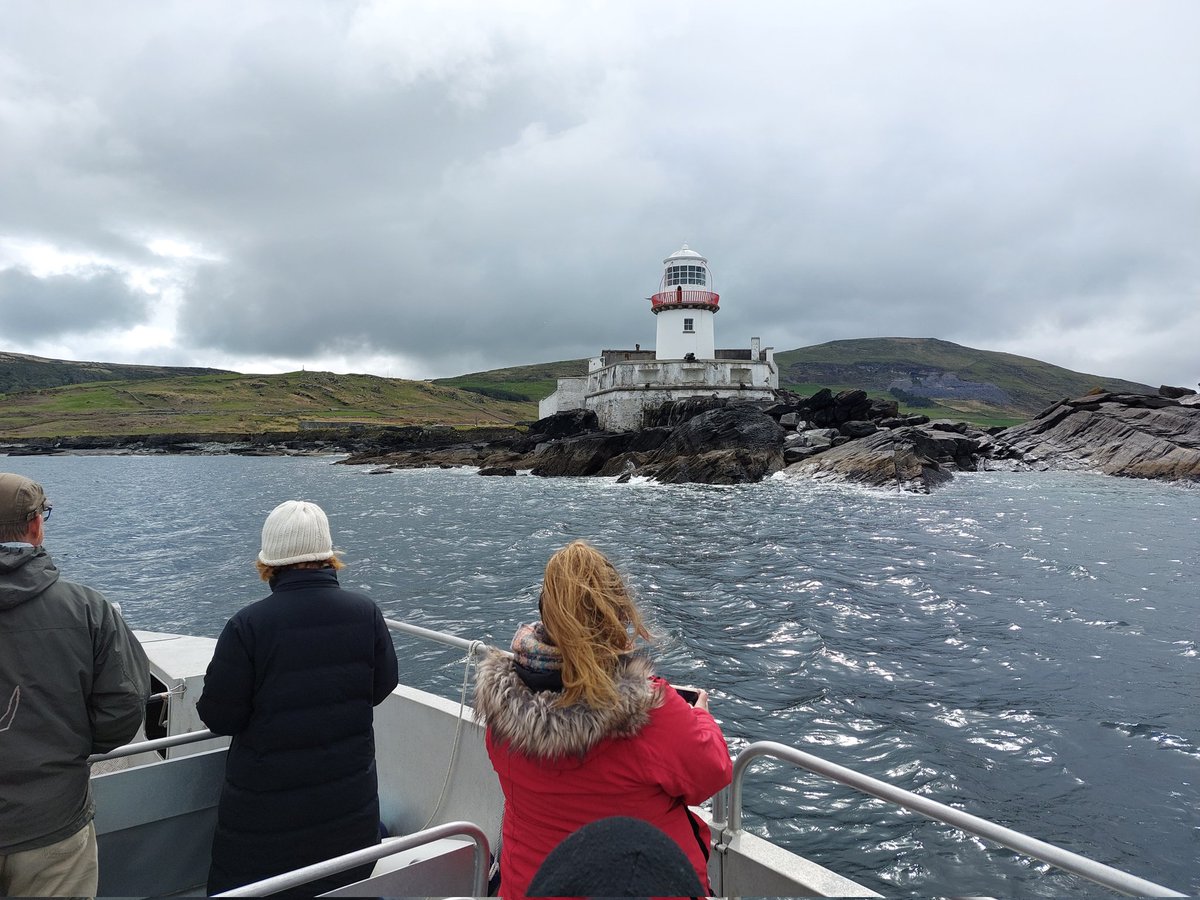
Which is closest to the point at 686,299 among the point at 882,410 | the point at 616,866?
the point at 882,410

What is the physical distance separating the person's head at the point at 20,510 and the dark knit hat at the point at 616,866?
91.9 inches

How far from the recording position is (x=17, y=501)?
2637 millimetres

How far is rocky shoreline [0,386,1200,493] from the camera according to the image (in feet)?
128

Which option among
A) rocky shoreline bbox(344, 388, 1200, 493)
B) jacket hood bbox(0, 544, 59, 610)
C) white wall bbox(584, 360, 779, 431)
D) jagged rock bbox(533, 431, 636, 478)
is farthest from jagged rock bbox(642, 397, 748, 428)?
jacket hood bbox(0, 544, 59, 610)

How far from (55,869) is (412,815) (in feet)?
6.98

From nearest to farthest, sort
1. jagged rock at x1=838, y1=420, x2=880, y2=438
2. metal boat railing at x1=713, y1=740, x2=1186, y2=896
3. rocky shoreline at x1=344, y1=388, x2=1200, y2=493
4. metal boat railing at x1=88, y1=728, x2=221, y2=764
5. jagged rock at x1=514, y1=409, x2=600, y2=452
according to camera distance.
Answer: metal boat railing at x1=713, y1=740, x2=1186, y2=896
metal boat railing at x1=88, y1=728, x2=221, y2=764
rocky shoreline at x1=344, y1=388, x2=1200, y2=493
jagged rock at x1=838, y1=420, x2=880, y2=438
jagged rock at x1=514, y1=409, x2=600, y2=452

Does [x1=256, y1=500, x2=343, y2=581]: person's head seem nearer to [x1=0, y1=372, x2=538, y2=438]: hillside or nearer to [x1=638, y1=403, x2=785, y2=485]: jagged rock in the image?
[x1=638, y1=403, x2=785, y2=485]: jagged rock

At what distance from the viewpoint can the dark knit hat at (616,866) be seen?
1204mm

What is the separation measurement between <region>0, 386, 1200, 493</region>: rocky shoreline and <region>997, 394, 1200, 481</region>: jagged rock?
73mm

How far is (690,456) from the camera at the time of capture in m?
43.2

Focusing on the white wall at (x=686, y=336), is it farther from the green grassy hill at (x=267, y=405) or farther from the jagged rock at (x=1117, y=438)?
the green grassy hill at (x=267, y=405)

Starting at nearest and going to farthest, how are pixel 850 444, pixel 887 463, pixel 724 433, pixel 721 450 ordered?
pixel 887 463 → pixel 850 444 → pixel 721 450 → pixel 724 433

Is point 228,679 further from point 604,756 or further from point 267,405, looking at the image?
point 267,405

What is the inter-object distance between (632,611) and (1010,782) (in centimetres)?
642
